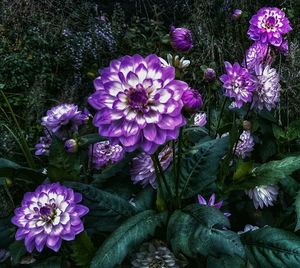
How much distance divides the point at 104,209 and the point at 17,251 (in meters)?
0.24

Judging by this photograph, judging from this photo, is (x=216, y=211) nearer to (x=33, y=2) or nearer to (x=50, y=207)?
(x=50, y=207)

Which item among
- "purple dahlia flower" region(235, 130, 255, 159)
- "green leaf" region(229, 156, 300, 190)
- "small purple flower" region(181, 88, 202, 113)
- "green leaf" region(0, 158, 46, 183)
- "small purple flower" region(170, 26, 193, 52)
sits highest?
"small purple flower" region(170, 26, 193, 52)

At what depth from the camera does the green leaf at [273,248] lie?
1.45 m

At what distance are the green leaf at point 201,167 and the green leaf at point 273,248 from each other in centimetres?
19

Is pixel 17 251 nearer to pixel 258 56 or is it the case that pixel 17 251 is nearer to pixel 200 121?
pixel 200 121

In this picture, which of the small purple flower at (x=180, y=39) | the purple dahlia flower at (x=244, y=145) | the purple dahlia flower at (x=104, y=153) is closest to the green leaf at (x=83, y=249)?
the purple dahlia flower at (x=104, y=153)

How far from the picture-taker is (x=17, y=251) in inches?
57.5

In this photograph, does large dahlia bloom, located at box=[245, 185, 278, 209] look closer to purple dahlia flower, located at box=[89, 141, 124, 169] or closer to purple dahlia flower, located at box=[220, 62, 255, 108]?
A: purple dahlia flower, located at box=[220, 62, 255, 108]

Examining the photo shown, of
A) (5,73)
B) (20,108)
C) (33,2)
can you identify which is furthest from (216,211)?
(33,2)

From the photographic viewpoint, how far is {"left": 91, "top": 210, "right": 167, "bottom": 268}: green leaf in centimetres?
132

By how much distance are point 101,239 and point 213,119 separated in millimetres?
733

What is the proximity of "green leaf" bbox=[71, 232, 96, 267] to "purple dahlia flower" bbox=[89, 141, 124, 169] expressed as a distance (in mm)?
409

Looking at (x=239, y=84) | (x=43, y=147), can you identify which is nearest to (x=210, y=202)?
(x=239, y=84)

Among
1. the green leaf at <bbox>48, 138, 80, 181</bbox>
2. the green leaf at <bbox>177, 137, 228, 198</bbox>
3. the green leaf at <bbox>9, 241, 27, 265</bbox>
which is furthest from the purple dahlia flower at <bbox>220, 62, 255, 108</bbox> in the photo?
the green leaf at <bbox>9, 241, 27, 265</bbox>
